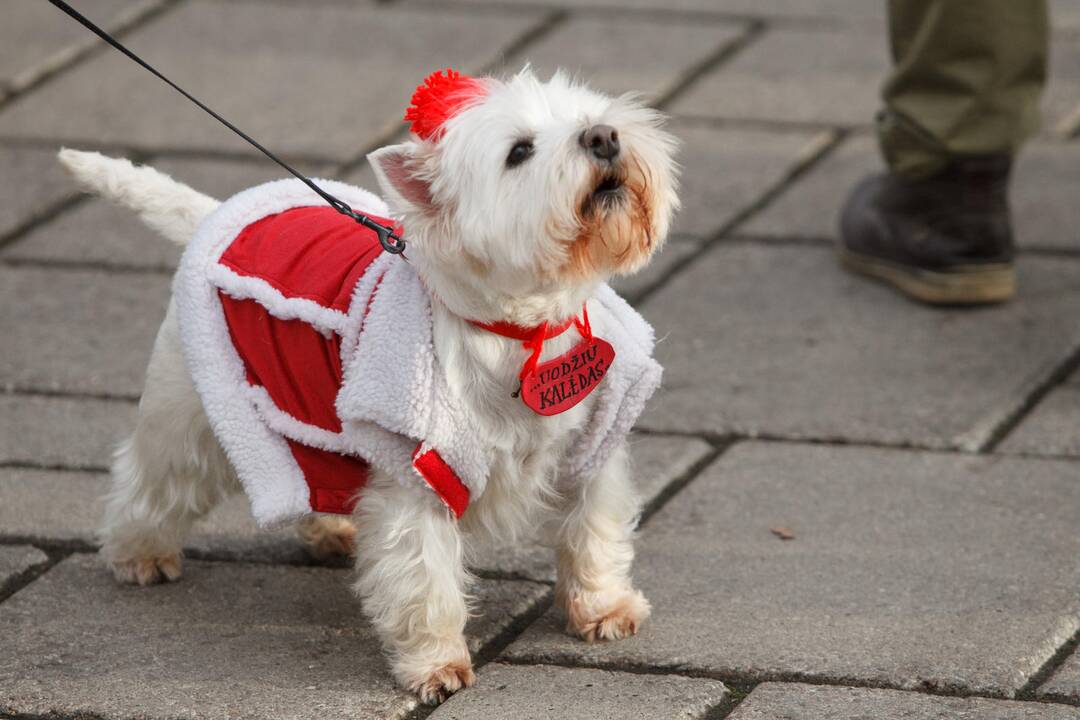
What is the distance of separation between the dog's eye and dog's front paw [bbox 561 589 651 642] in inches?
36.8

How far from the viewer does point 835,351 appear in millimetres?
4605

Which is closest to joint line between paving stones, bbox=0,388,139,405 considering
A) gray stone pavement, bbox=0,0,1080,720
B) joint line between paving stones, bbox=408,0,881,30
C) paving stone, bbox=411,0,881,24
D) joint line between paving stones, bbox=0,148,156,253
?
gray stone pavement, bbox=0,0,1080,720

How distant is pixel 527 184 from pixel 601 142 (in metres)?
0.14

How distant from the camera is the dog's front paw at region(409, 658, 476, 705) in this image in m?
3.16

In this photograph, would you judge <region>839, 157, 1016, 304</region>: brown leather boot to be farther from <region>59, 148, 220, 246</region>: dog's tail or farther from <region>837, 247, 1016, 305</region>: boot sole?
<region>59, 148, 220, 246</region>: dog's tail

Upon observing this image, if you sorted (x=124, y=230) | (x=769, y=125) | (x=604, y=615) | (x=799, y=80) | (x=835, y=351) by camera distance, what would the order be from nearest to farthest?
1. (x=604, y=615)
2. (x=835, y=351)
3. (x=124, y=230)
4. (x=769, y=125)
5. (x=799, y=80)

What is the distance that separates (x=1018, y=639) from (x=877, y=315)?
66.6 inches

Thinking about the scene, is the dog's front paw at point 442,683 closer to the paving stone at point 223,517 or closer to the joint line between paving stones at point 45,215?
the paving stone at point 223,517

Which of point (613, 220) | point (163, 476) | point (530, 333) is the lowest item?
point (163, 476)

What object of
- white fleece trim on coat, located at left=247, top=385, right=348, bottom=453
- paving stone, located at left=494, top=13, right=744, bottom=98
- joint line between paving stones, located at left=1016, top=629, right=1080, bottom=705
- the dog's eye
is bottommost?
joint line between paving stones, located at left=1016, top=629, right=1080, bottom=705

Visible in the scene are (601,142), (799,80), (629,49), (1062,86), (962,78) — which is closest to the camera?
(601,142)

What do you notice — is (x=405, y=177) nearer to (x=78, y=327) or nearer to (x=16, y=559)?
(x=16, y=559)

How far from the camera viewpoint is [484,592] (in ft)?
11.7

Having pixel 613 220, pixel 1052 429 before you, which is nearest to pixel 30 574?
pixel 613 220
